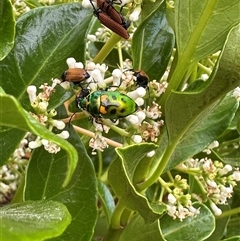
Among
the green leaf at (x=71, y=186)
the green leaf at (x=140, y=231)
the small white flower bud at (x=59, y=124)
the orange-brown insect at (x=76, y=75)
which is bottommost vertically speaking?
the green leaf at (x=140, y=231)

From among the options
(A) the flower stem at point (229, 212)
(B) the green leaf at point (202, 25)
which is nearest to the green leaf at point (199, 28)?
(B) the green leaf at point (202, 25)

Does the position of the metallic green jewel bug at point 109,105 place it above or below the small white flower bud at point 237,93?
above

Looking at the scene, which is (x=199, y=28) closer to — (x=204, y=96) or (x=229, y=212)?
(x=204, y=96)

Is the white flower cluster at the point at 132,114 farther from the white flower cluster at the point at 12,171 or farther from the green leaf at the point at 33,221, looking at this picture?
the white flower cluster at the point at 12,171

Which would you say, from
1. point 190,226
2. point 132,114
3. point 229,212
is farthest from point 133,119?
point 229,212

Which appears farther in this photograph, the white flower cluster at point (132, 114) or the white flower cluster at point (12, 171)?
the white flower cluster at point (12, 171)

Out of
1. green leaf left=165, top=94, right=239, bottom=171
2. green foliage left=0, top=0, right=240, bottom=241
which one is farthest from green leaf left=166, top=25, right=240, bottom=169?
green leaf left=165, top=94, right=239, bottom=171

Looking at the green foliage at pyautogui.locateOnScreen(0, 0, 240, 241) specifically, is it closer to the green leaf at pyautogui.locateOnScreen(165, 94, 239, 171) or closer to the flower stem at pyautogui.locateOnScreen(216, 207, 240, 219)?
the green leaf at pyautogui.locateOnScreen(165, 94, 239, 171)
